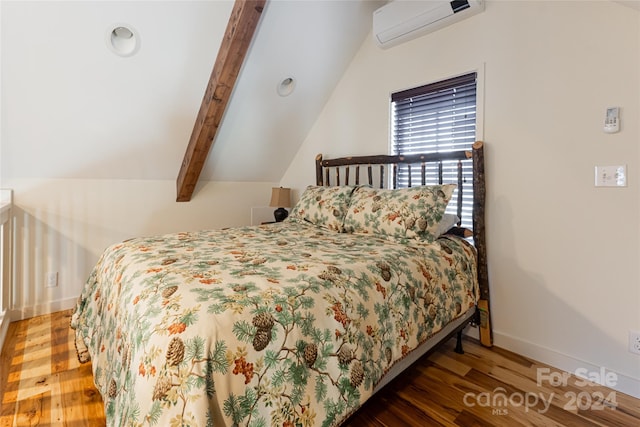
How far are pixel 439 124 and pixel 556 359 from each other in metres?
1.69

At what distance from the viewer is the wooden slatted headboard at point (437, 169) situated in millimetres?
2123

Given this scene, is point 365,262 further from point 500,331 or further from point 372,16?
point 372,16

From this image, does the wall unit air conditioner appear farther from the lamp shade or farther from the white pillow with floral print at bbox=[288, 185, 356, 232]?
the lamp shade

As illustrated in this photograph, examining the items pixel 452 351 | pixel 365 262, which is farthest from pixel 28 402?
pixel 452 351

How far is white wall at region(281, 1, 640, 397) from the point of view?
1.65 m

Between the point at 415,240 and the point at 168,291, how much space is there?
53.1 inches

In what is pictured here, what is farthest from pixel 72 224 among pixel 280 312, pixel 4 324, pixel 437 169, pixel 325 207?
pixel 437 169

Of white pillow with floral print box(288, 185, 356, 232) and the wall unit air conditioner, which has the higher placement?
the wall unit air conditioner

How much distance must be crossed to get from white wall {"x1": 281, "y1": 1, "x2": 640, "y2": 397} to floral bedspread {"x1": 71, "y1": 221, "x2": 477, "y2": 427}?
25.8 inches

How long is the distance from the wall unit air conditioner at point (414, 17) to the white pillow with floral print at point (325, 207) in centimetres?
123

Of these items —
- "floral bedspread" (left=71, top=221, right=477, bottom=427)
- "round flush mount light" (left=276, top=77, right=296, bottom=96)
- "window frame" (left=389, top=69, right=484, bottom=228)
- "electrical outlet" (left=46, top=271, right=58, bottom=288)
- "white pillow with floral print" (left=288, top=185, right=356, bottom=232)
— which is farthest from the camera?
"round flush mount light" (left=276, top=77, right=296, bottom=96)

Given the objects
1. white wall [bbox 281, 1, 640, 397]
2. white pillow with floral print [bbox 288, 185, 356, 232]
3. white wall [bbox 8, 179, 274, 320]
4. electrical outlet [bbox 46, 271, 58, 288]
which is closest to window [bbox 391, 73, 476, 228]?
white wall [bbox 281, 1, 640, 397]

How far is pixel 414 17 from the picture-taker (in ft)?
7.73

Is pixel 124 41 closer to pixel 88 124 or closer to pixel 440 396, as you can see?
pixel 88 124
